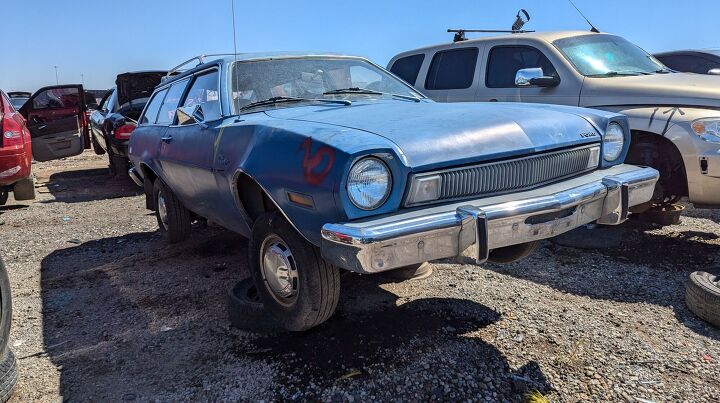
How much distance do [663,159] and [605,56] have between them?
1.49 m

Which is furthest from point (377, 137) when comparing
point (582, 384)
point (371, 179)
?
point (582, 384)

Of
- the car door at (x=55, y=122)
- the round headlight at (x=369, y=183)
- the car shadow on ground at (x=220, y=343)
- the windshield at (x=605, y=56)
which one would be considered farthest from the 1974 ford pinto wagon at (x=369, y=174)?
the car door at (x=55, y=122)

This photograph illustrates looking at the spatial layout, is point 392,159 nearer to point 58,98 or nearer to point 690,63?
point 690,63

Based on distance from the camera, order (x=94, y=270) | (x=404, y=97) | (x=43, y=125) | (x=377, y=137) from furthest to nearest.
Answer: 1. (x=43, y=125)
2. (x=94, y=270)
3. (x=404, y=97)
4. (x=377, y=137)

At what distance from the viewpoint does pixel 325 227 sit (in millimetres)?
A: 2295

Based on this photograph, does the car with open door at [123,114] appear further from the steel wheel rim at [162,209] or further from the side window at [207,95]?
the side window at [207,95]

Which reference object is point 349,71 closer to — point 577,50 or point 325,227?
point 325,227

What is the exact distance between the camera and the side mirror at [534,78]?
4.96 meters

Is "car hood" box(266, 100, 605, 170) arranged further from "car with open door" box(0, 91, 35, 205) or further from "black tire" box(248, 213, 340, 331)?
"car with open door" box(0, 91, 35, 205)

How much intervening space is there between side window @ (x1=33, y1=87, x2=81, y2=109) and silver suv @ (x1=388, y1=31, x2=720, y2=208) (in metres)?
6.39

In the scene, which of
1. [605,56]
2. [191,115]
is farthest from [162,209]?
[605,56]

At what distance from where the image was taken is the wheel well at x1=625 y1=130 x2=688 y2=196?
4609 mm

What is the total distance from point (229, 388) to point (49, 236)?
14.3 feet

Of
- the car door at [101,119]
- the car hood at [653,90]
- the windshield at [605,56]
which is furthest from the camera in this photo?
the car door at [101,119]
